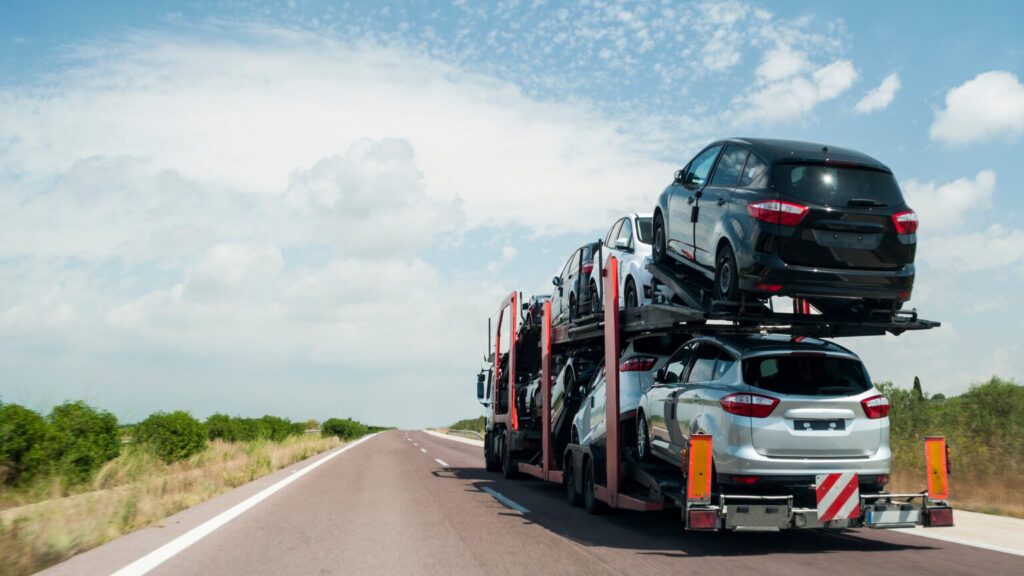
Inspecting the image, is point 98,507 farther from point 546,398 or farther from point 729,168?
point 729,168

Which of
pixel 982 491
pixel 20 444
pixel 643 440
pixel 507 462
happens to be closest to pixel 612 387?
pixel 643 440

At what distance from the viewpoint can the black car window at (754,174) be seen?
7.87m

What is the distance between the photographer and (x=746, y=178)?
8188mm

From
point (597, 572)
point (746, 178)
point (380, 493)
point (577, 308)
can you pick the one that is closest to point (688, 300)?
point (746, 178)

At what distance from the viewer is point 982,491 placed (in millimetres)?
11516

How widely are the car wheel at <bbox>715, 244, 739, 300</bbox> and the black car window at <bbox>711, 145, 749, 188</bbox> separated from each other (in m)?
0.73

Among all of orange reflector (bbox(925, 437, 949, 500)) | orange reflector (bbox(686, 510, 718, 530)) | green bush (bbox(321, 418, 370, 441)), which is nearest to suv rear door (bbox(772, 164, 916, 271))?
orange reflector (bbox(925, 437, 949, 500))

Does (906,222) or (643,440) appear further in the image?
(643,440)

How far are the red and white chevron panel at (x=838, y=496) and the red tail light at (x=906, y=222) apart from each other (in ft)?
7.69

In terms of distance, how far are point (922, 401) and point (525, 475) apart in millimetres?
8422

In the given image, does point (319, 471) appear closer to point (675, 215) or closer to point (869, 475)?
point (675, 215)

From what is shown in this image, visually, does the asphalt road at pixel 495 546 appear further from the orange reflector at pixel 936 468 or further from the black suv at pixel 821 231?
the black suv at pixel 821 231

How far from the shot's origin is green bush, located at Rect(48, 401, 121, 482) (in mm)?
14789

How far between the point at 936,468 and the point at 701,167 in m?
4.07
